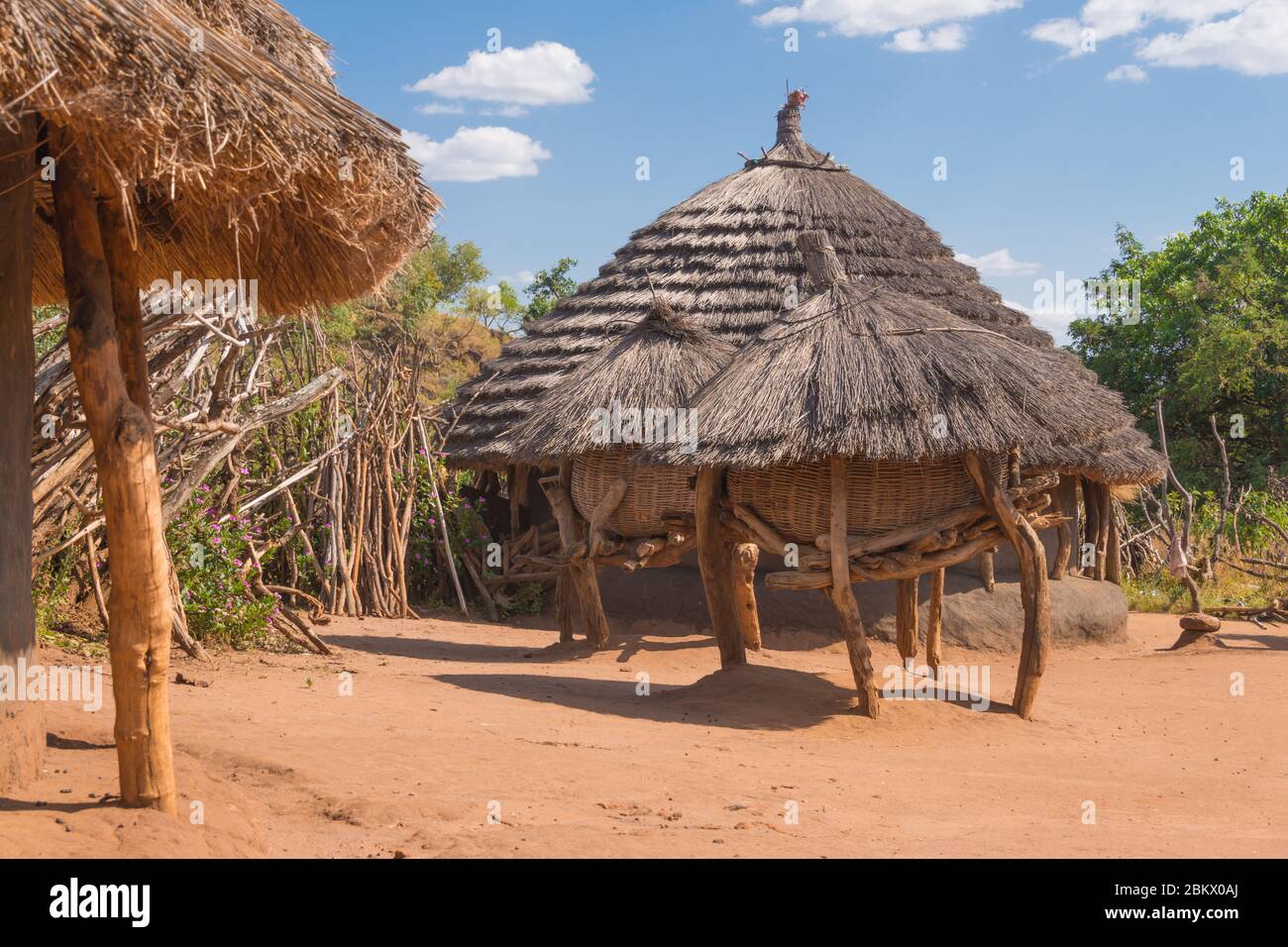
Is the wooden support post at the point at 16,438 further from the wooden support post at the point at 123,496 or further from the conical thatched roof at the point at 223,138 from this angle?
the conical thatched roof at the point at 223,138

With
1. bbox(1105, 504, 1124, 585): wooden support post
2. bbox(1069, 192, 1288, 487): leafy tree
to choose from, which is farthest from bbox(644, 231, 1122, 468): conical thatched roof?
bbox(1069, 192, 1288, 487): leafy tree

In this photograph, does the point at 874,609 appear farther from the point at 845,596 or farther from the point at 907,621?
the point at 845,596

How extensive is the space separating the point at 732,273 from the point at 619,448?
10.8 feet

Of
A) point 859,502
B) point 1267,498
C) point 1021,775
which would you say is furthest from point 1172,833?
point 1267,498

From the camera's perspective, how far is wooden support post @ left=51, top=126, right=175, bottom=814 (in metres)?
4.04

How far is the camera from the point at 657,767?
19.2 feet

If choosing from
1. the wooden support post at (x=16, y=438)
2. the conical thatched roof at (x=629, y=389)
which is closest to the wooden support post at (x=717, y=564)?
the conical thatched roof at (x=629, y=389)

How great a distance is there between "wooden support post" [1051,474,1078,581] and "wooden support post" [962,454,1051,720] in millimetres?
4001

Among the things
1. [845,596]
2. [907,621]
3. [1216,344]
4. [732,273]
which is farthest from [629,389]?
[1216,344]

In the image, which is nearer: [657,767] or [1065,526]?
[657,767]

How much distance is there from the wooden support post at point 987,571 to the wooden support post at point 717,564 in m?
3.21

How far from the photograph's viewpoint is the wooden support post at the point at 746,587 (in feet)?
27.9

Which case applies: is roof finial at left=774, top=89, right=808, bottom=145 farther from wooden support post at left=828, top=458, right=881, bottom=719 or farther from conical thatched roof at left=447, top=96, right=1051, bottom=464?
wooden support post at left=828, top=458, right=881, bottom=719
